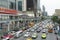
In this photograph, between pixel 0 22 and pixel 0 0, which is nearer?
pixel 0 22

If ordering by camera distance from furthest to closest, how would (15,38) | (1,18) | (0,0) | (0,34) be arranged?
(0,0), (15,38), (1,18), (0,34)

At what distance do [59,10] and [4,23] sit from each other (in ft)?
210

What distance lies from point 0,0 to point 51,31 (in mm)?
21400

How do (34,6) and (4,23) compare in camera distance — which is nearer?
(4,23)

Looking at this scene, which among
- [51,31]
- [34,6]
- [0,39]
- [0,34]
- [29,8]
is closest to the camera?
[0,39]

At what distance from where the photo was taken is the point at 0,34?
37.5 metres

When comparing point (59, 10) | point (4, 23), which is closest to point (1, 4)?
point (4, 23)

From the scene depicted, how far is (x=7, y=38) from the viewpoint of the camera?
37.7 meters

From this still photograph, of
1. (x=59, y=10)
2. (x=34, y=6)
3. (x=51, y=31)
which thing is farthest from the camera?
(x=34, y=6)

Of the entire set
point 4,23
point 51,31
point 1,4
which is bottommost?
point 51,31

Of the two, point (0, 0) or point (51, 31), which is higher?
point (0, 0)

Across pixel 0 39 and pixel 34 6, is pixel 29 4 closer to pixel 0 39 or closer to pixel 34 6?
pixel 34 6

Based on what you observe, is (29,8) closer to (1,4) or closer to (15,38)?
(1,4)

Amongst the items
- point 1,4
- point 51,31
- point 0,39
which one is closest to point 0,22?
point 0,39
